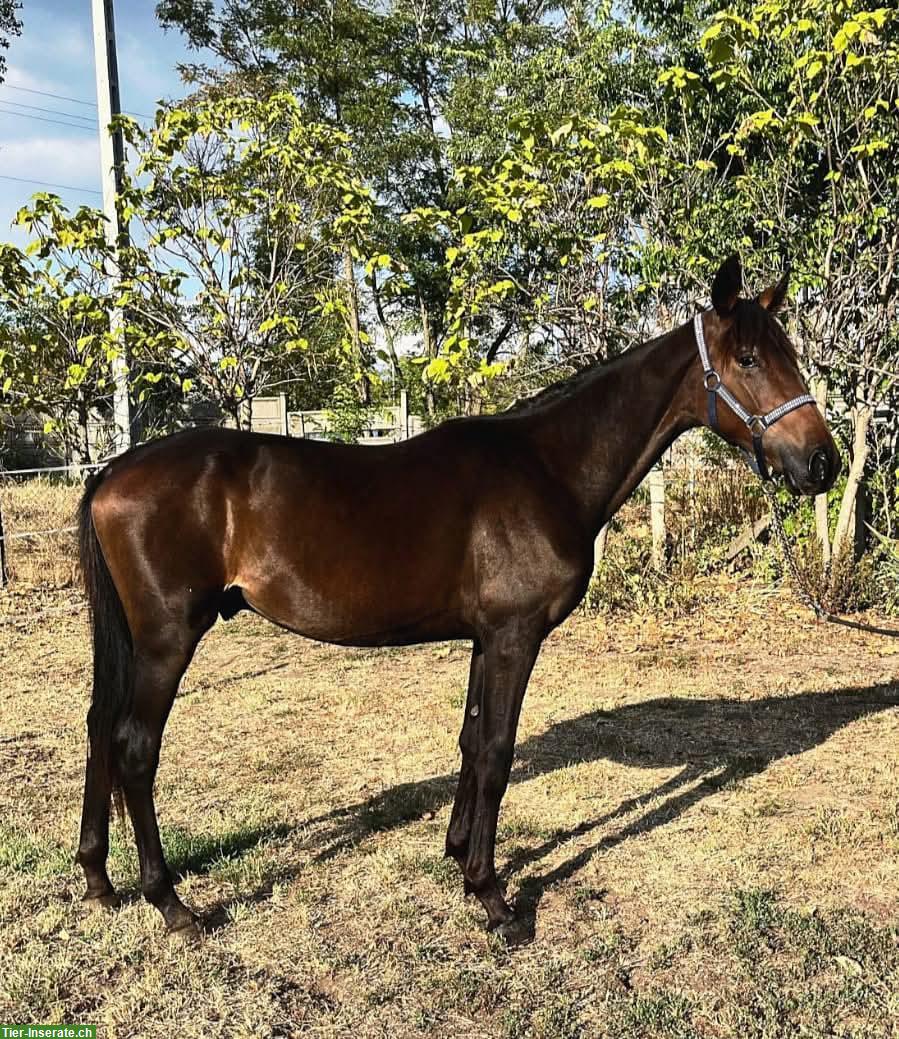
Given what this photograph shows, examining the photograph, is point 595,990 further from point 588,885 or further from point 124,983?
point 124,983

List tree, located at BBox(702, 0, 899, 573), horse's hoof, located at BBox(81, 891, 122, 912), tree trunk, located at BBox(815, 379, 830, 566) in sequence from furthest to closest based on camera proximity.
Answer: tree trunk, located at BBox(815, 379, 830, 566) < tree, located at BBox(702, 0, 899, 573) < horse's hoof, located at BBox(81, 891, 122, 912)

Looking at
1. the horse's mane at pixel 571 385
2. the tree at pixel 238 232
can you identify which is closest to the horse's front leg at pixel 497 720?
the horse's mane at pixel 571 385

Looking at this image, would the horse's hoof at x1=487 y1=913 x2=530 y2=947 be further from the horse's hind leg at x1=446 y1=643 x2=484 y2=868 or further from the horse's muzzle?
the horse's muzzle

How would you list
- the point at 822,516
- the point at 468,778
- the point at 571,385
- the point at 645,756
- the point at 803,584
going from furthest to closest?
the point at 822,516, the point at 803,584, the point at 645,756, the point at 468,778, the point at 571,385

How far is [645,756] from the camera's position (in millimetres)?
4562

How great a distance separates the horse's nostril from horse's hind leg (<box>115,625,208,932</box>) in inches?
85.9

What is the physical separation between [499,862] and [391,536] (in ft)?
4.82

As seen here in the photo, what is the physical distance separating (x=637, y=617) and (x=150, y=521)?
5.31 m

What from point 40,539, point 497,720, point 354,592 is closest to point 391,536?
point 354,592

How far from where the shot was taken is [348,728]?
5.03 metres

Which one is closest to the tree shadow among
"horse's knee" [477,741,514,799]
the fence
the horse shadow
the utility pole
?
the horse shadow

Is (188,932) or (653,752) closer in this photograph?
(188,932)

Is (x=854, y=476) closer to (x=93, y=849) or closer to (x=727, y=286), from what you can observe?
(x=727, y=286)

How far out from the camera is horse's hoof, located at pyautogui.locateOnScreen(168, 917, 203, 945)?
2.82 m
